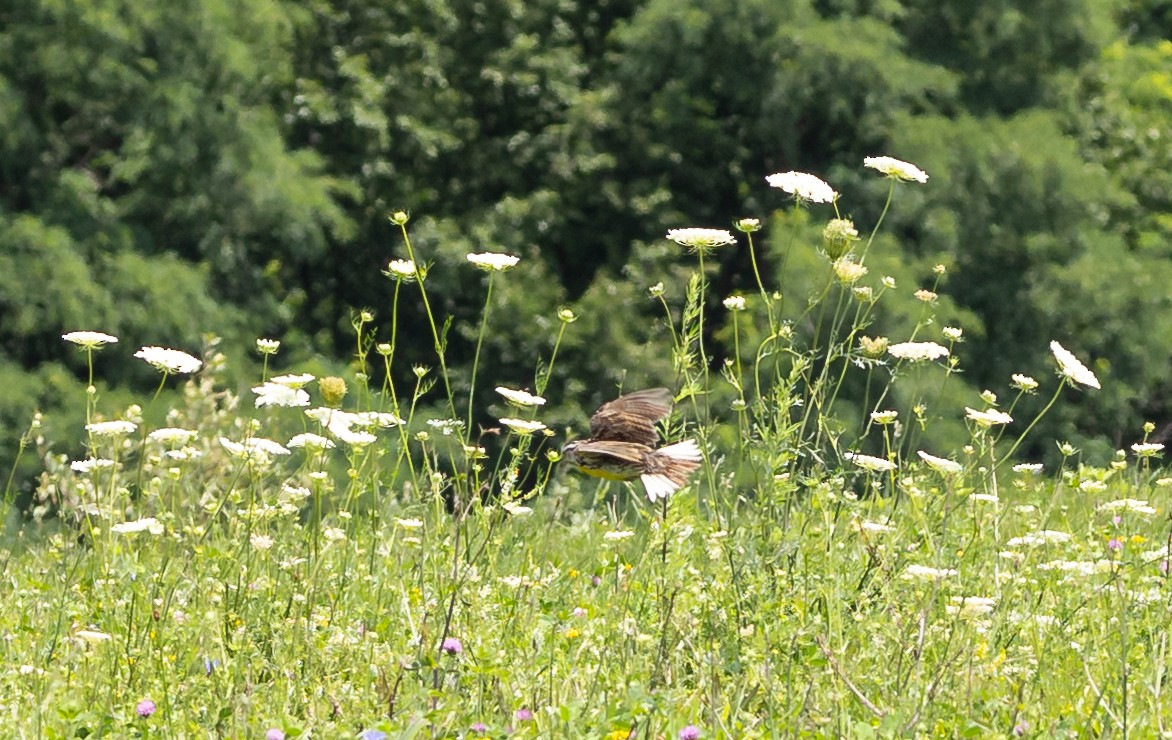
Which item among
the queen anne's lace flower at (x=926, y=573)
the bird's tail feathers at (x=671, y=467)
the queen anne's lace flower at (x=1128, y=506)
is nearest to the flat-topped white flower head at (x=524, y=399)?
the bird's tail feathers at (x=671, y=467)

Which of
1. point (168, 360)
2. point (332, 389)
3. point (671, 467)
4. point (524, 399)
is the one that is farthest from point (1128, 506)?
point (168, 360)

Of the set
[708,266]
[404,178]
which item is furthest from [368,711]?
[404,178]

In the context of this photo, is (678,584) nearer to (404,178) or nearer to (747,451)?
(747,451)

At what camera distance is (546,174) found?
17.0 metres

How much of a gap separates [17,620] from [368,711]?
4.73ft

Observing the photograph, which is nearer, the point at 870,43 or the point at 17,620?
the point at 17,620

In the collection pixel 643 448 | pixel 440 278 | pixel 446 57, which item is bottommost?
pixel 440 278

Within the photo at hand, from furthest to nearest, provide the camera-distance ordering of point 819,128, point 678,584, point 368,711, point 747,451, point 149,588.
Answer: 1. point 819,128
2. point 149,588
3. point 678,584
4. point 747,451
5. point 368,711

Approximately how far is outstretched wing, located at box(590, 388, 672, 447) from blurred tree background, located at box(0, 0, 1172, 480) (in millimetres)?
10627

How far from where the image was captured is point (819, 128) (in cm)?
1598

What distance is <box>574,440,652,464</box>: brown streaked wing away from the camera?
10.4ft

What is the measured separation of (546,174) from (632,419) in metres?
13.7

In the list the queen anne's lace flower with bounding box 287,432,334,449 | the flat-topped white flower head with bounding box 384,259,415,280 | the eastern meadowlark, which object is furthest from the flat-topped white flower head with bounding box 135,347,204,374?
the eastern meadowlark

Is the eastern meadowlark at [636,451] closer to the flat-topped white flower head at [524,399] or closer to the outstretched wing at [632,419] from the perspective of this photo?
the outstretched wing at [632,419]
